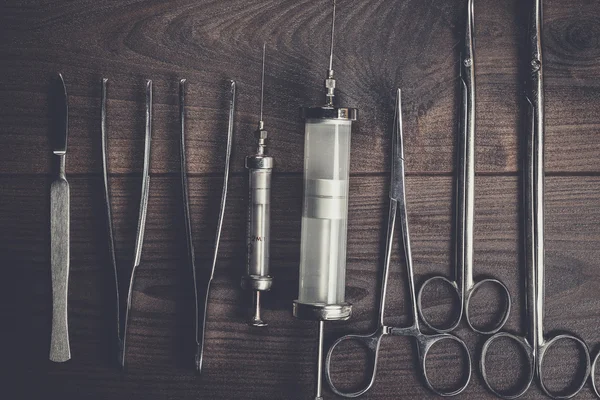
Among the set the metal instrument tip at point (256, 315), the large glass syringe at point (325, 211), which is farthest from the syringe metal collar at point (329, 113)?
the metal instrument tip at point (256, 315)

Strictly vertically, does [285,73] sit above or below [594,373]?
above

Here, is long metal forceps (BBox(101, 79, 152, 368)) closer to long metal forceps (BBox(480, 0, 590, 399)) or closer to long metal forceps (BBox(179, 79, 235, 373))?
long metal forceps (BBox(179, 79, 235, 373))

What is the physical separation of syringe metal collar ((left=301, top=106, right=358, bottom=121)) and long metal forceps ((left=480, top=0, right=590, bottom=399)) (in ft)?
0.66

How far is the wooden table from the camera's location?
2.80ft

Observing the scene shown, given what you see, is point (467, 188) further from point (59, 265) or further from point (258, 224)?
point (59, 265)

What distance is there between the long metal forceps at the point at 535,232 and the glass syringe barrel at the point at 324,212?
0.19 meters

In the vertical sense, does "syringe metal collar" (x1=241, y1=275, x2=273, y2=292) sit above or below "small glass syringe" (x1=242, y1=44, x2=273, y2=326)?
below

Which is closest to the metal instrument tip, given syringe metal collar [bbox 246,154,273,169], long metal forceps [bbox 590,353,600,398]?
syringe metal collar [bbox 246,154,273,169]

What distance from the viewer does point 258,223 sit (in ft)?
2.72

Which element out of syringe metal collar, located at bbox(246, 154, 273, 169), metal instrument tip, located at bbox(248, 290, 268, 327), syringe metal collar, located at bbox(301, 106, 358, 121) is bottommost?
metal instrument tip, located at bbox(248, 290, 268, 327)

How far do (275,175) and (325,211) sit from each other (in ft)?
0.31

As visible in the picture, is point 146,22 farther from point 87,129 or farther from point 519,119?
point 519,119

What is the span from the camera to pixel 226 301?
2.86ft

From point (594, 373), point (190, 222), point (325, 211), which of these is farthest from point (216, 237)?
point (594, 373)
